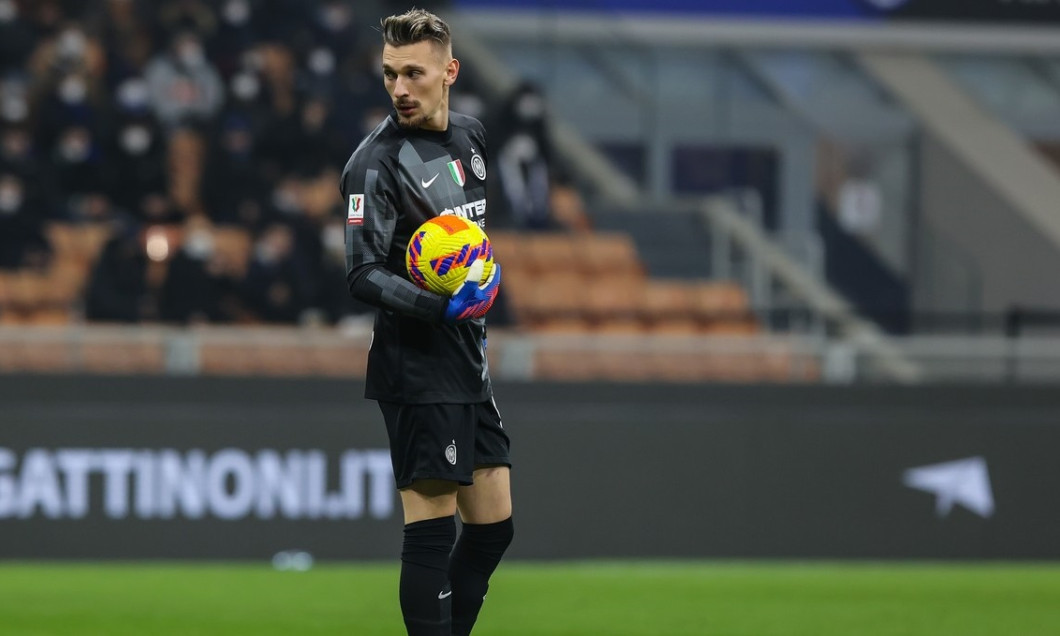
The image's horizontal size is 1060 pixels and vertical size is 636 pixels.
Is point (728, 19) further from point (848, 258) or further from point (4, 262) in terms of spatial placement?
point (4, 262)

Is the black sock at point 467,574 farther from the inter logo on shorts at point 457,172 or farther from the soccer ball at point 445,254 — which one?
the inter logo on shorts at point 457,172

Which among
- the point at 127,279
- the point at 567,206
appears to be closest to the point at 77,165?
the point at 127,279

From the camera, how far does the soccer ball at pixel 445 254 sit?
4.89 metres

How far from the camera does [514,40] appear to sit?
17.0m

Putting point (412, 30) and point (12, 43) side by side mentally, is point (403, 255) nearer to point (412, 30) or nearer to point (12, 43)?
point (412, 30)

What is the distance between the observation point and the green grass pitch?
25.2 feet

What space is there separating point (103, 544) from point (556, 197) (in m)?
6.22

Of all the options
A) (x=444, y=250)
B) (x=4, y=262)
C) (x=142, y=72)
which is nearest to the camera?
(x=444, y=250)

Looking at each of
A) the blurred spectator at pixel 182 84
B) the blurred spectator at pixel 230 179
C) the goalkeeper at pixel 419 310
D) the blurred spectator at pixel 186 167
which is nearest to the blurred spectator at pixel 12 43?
the blurred spectator at pixel 182 84

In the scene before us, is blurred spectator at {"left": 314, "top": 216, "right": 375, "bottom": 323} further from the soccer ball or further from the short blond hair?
the soccer ball

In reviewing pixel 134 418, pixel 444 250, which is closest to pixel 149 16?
pixel 134 418

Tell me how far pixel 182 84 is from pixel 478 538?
10.9m

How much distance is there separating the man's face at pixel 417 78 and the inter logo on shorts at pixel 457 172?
0.51 ft

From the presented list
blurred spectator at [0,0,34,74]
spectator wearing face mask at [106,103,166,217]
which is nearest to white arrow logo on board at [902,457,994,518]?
spectator wearing face mask at [106,103,166,217]
